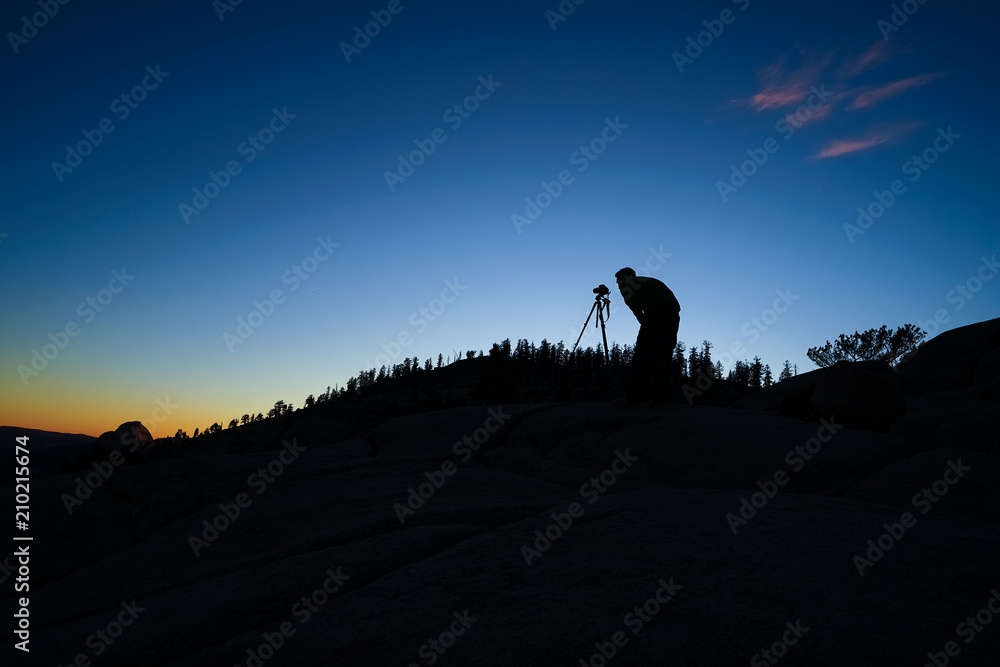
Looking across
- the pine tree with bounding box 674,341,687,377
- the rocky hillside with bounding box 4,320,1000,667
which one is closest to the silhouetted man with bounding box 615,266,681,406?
the rocky hillside with bounding box 4,320,1000,667

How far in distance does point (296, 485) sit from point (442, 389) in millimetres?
50700

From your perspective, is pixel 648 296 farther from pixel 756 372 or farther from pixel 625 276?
pixel 756 372

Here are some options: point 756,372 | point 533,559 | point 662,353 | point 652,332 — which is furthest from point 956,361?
point 756,372

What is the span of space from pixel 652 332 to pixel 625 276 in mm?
1140

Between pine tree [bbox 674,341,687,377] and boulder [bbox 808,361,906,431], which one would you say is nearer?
boulder [bbox 808,361,906,431]

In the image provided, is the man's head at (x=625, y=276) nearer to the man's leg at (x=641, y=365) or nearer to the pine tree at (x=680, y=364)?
the man's leg at (x=641, y=365)

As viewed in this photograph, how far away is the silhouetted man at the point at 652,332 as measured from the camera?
9320mm

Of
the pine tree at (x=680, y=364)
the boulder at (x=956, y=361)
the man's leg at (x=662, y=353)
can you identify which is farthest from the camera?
the pine tree at (x=680, y=364)

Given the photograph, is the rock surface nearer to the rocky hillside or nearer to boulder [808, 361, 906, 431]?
the rocky hillside

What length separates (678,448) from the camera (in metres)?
7.33

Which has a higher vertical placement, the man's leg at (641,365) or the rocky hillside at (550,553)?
the man's leg at (641,365)

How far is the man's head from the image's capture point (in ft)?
31.9

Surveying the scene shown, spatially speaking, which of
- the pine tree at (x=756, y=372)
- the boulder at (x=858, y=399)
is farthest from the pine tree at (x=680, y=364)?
the boulder at (x=858, y=399)

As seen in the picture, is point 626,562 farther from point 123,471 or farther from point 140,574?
point 123,471
